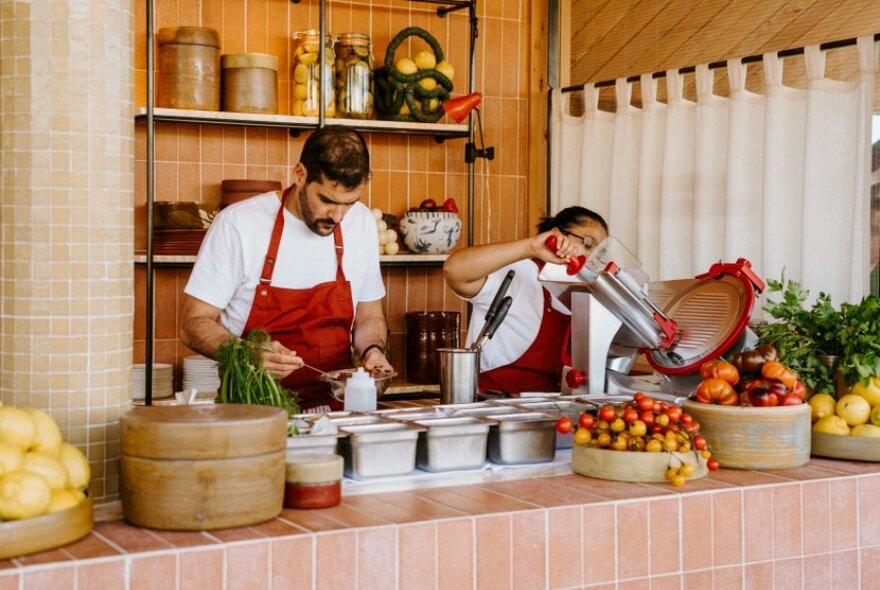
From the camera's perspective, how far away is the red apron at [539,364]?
383 centimetres

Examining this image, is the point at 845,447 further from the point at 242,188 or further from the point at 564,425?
the point at 242,188

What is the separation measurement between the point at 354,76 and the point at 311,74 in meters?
0.18

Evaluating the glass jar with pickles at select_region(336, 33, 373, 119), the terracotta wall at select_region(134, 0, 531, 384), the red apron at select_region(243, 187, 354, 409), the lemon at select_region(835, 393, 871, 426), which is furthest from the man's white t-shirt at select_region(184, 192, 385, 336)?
the lemon at select_region(835, 393, 871, 426)

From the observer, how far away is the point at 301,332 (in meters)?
3.67

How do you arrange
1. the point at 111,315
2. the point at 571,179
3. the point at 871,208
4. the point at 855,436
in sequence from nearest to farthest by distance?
the point at 111,315 < the point at 855,436 < the point at 871,208 < the point at 571,179

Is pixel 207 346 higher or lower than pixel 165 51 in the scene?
lower

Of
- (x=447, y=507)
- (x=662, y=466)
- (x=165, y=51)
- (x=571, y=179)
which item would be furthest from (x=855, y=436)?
(x=165, y=51)

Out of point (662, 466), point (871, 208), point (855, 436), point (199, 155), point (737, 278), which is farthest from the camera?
point (199, 155)

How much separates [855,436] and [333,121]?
9.08 feet

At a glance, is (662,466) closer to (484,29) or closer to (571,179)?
(571,179)

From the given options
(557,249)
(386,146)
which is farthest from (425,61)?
(557,249)

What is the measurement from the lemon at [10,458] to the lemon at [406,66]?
3301 millimetres

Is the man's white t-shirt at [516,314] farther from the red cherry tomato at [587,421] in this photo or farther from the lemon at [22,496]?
the lemon at [22,496]

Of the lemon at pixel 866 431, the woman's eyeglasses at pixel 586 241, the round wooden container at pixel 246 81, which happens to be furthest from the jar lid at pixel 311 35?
the lemon at pixel 866 431
